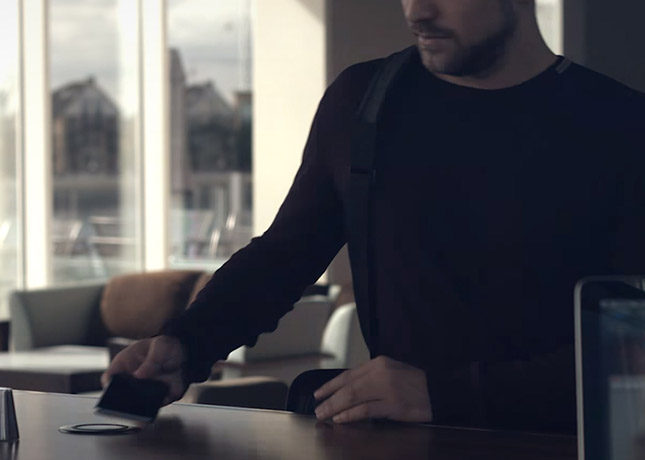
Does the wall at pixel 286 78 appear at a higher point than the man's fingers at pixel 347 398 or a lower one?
higher

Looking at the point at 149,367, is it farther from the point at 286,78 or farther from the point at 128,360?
the point at 286,78

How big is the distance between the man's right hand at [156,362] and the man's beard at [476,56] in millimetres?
761

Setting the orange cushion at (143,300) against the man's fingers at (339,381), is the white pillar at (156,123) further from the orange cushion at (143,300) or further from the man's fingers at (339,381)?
the man's fingers at (339,381)

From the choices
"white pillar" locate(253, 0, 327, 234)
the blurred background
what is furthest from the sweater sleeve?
the blurred background

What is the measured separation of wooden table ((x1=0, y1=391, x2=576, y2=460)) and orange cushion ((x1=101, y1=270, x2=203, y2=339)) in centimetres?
504

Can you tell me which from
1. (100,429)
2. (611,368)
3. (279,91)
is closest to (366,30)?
(100,429)

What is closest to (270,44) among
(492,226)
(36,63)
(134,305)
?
(134,305)

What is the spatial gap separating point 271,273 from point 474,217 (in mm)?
375

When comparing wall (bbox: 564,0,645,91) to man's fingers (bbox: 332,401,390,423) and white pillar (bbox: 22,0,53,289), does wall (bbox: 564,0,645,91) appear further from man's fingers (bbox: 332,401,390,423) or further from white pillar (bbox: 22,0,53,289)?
white pillar (bbox: 22,0,53,289)

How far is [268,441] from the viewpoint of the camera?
1.45 metres

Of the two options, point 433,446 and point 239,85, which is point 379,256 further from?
point 239,85

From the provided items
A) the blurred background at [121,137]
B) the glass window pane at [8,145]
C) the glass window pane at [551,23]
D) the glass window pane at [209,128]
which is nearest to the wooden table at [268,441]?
the glass window pane at [551,23]

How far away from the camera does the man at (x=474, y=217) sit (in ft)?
6.30

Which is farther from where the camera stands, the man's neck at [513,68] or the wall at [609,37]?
the wall at [609,37]
